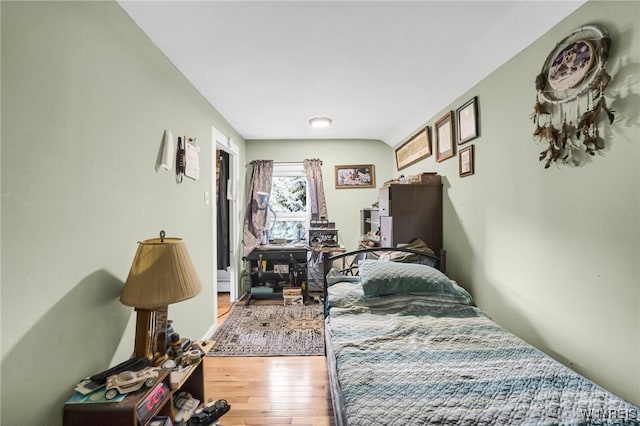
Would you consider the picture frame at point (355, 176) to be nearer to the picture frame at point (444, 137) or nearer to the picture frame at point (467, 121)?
the picture frame at point (444, 137)

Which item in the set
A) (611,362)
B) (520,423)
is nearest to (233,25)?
(520,423)

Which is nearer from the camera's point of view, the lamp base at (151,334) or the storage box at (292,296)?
the lamp base at (151,334)

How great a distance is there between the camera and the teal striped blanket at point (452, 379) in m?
0.90

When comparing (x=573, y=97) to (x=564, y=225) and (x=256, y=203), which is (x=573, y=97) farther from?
(x=256, y=203)

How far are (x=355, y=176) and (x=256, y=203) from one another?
62.3 inches

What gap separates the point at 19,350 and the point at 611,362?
89.5 inches

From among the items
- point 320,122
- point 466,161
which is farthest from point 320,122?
point 466,161

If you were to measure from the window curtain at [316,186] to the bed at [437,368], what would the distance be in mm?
2200

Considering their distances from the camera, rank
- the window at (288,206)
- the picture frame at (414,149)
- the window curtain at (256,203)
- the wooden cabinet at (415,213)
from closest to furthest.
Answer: the wooden cabinet at (415,213), the picture frame at (414,149), the window curtain at (256,203), the window at (288,206)

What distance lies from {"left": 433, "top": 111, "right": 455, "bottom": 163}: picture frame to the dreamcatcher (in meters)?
0.93

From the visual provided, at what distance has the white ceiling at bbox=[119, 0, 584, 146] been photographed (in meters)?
1.39

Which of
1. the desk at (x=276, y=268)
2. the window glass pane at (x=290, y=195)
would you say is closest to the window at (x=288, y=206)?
the window glass pane at (x=290, y=195)

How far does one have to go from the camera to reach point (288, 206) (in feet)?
13.8

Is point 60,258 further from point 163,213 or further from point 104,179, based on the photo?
point 163,213
